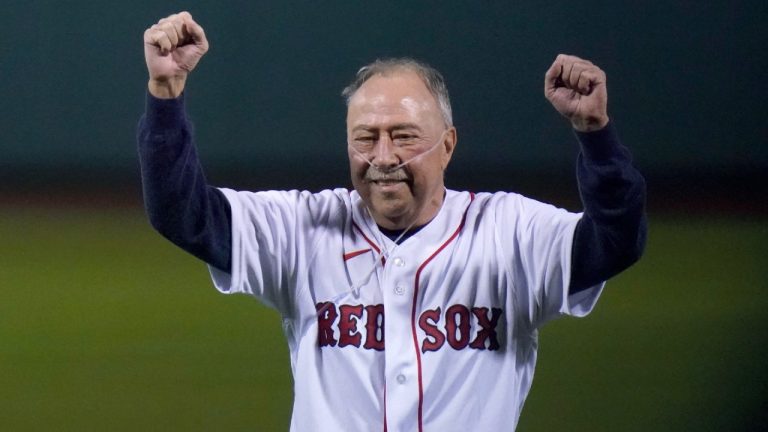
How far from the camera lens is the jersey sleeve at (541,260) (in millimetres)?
1268

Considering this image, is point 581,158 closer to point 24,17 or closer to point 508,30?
point 508,30

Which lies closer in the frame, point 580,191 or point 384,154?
point 580,191

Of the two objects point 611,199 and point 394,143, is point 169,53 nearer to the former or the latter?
point 394,143

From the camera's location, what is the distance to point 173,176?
119 cm

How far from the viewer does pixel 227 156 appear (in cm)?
190

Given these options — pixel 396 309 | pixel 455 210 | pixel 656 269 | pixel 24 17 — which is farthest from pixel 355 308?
pixel 24 17

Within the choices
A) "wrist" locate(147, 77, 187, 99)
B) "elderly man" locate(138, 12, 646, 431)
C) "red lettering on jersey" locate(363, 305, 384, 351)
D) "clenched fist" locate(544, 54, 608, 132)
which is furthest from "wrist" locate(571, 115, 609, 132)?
"wrist" locate(147, 77, 187, 99)

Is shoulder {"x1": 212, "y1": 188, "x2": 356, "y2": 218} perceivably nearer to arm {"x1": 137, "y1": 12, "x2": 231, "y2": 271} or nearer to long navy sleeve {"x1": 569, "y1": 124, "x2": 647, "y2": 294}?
arm {"x1": 137, "y1": 12, "x2": 231, "y2": 271}

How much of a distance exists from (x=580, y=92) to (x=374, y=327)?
0.38 m

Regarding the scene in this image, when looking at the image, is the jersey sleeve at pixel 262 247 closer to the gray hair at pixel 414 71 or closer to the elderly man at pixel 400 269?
the elderly man at pixel 400 269

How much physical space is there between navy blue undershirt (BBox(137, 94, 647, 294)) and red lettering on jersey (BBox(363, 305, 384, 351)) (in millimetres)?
227

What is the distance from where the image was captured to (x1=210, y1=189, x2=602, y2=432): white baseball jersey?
1291 mm

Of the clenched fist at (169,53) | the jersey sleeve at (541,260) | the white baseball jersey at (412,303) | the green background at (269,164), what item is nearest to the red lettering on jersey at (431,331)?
the white baseball jersey at (412,303)

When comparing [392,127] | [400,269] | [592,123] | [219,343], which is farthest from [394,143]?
[219,343]
